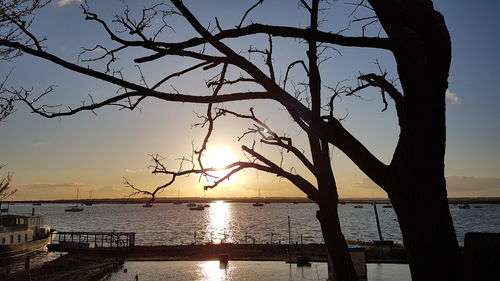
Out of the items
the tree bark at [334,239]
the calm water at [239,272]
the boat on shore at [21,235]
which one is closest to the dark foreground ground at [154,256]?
the calm water at [239,272]

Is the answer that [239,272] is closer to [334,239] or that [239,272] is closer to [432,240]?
[334,239]

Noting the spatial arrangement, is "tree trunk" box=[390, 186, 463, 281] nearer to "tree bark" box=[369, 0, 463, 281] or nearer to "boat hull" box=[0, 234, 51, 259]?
"tree bark" box=[369, 0, 463, 281]

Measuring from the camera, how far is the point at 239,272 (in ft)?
121

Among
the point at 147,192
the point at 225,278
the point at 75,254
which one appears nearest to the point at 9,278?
the point at 75,254

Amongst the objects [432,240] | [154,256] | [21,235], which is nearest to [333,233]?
[432,240]

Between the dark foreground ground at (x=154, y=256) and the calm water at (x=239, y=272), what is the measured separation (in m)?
2.21

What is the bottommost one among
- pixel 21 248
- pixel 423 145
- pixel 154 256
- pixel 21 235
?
pixel 154 256

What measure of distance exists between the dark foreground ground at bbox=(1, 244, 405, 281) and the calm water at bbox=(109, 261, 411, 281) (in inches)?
87.1

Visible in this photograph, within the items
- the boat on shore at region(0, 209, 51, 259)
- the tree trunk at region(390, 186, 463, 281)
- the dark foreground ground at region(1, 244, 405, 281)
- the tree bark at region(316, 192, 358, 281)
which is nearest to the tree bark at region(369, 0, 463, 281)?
the tree trunk at region(390, 186, 463, 281)

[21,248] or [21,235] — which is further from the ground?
[21,235]

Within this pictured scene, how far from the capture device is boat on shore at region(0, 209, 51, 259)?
5284 centimetres

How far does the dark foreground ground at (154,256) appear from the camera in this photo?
3681cm

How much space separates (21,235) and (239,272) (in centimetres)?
3763

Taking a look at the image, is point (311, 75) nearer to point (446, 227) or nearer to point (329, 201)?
point (329, 201)
